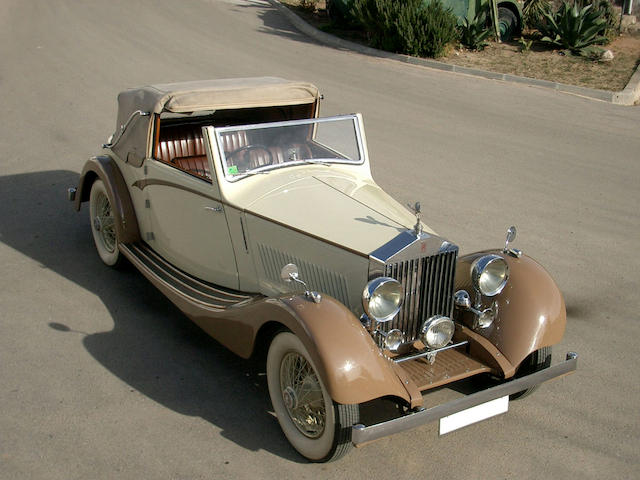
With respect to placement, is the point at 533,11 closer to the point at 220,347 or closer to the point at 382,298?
the point at 220,347

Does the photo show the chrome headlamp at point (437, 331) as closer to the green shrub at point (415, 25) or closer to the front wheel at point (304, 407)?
the front wheel at point (304, 407)

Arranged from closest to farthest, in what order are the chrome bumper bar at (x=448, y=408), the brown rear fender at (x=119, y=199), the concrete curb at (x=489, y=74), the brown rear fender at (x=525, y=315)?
the chrome bumper bar at (x=448, y=408) < the brown rear fender at (x=525, y=315) < the brown rear fender at (x=119, y=199) < the concrete curb at (x=489, y=74)

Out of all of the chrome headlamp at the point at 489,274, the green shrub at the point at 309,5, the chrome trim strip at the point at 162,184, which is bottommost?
the chrome headlamp at the point at 489,274

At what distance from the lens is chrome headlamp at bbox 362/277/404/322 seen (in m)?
3.81

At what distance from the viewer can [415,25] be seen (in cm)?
1495

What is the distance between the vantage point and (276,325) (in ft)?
13.5

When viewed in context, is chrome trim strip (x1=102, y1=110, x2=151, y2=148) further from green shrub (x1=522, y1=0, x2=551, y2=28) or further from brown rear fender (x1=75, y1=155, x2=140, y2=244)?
green shrub (x1=522, y1=0, x2=551, y2=28)

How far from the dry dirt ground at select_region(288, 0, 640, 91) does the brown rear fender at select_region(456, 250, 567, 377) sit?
10.1 metres

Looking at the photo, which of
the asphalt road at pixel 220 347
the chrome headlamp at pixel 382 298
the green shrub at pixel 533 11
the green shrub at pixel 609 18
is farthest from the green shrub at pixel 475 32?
the chrome headlamp at pixel 382 298

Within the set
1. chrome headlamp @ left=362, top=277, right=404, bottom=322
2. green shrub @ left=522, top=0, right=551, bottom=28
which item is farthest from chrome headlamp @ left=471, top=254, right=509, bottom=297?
green shrub @ left=522, top=0, right=551, bottom=28

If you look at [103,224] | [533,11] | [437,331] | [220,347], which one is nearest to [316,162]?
[220,347]

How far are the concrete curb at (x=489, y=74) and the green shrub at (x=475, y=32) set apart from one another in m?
1.35

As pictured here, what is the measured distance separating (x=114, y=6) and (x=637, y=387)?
17.5 meters

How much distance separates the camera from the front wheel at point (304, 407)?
3686 mm
